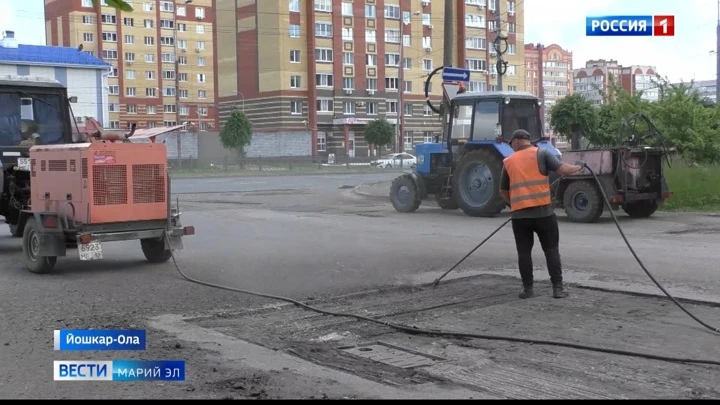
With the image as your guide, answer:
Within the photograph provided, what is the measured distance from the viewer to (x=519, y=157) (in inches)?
351

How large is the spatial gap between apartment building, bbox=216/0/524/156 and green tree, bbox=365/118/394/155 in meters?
1.91

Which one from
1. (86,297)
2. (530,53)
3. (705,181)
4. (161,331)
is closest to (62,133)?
(86,297)

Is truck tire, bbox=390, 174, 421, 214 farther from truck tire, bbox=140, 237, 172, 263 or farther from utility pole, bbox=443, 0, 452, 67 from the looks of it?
truck tire, bbox=140, 237, 172, 263

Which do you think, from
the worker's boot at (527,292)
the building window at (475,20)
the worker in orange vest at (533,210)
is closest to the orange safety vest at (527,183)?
the worker in orange vest at (533,210)

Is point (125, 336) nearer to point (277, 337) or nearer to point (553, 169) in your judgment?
point (277, 337)

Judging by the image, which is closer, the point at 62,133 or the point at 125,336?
the point at 125,336

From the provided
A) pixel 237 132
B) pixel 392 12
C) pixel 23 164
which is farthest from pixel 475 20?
pixel 23 164

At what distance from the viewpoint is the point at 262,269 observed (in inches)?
445

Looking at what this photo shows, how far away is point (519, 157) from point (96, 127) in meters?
7.76

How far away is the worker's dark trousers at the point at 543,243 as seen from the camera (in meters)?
8.71

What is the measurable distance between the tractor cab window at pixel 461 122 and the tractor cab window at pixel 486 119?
0.23 metres

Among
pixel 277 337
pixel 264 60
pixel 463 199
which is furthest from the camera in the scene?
pixel 264 60

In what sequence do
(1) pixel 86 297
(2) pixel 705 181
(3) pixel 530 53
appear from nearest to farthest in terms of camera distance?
(1) pixel 86 297
(2) pixel 705 181
(3) pixel 530 53

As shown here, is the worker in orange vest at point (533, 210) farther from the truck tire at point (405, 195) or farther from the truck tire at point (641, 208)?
the truck tire at point (405, 195)
